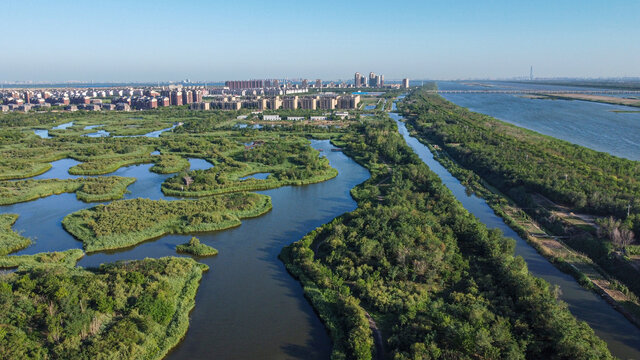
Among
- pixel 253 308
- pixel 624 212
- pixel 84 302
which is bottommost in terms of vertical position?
pixel 253 308

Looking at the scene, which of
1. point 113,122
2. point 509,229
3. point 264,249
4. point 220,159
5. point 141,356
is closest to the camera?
point 141,356

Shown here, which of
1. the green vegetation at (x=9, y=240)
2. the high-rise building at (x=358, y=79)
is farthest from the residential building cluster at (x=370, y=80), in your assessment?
the green vegetation at (x=9, y=240)

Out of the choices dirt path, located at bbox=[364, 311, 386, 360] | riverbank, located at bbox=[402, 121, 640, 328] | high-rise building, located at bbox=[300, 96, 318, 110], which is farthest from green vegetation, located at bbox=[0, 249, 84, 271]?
high-rise building, located at bbox=[300, 96, 318, 110]

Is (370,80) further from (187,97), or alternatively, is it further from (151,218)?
(151,218)

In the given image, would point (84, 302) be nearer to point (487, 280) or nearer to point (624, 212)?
point (487, 280)

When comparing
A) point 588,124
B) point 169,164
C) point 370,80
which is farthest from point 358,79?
point 169,164

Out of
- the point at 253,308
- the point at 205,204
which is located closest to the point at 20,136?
the point at 205,204

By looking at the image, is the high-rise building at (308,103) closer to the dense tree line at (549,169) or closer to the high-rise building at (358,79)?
the dense tree line at (549,169)
